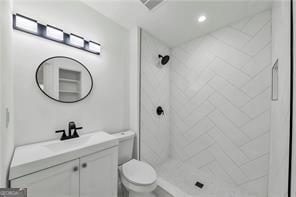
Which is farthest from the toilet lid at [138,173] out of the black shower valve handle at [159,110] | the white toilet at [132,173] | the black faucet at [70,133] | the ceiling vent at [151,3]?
the ceiling vent at [151,3]

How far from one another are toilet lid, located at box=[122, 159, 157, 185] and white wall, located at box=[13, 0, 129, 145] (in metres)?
0.53

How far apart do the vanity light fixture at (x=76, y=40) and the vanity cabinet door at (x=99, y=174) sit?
120cm

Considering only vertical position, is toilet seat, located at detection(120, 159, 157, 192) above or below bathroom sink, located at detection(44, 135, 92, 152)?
below

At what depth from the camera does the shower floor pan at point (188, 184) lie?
4.78ft

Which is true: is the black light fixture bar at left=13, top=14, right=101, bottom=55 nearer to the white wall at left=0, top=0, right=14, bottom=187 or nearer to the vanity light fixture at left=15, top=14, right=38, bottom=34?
the vanity light fixture at left=15, top=14, right=38, bottom=34

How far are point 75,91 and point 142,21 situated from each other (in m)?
1.31

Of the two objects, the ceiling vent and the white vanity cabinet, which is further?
the ceiling vent

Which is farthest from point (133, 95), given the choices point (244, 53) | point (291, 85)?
point (244, 53)

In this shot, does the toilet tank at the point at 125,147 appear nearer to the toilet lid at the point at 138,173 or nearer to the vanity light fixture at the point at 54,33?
the toilet lid at the point at 138,173

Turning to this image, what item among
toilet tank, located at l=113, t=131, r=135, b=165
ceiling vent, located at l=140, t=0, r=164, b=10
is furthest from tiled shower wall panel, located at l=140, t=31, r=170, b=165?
ceiling vent, located at l=140, t=0, r=164, b=10

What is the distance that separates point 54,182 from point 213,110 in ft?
6.55

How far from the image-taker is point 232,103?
62.7 inches

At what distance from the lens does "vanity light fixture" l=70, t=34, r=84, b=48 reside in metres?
1.25

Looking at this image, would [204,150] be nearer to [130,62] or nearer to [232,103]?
[232,103]
